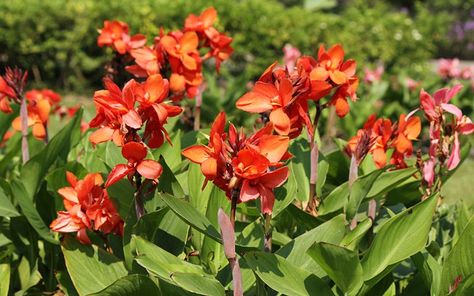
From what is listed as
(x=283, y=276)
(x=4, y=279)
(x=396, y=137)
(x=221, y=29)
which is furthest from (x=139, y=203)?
(x=221, y=29)

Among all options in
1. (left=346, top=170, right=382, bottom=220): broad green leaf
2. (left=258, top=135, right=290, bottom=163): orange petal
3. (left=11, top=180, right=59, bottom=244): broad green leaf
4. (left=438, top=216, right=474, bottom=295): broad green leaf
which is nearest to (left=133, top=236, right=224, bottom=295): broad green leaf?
(left=258, top=135, right=290, bottom=163): orange petal

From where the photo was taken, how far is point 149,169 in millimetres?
1896

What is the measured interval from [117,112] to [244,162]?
41 centimetres

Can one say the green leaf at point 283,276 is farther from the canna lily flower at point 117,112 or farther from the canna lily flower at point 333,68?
the canna lily flower at point 333,68

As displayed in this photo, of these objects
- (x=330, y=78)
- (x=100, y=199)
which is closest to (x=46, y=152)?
(x=100, y=199)

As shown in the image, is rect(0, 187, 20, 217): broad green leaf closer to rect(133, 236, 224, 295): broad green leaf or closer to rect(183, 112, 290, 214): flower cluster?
rect(133, 236, 224, 295): broad green leaf

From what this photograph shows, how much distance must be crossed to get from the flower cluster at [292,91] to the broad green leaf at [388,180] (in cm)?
33

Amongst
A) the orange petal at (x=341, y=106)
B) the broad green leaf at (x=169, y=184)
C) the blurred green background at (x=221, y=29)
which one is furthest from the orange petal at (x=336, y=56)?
the blurred green background at (x=221, y=29)

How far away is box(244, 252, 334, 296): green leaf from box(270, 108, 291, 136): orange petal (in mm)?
331

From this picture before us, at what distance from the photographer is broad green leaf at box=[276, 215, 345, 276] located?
203 centimetres

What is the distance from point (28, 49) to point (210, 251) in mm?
8745

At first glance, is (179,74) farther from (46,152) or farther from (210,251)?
(210,251)

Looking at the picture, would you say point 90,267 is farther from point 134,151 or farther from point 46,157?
point 46,157

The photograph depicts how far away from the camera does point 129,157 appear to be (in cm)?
189
